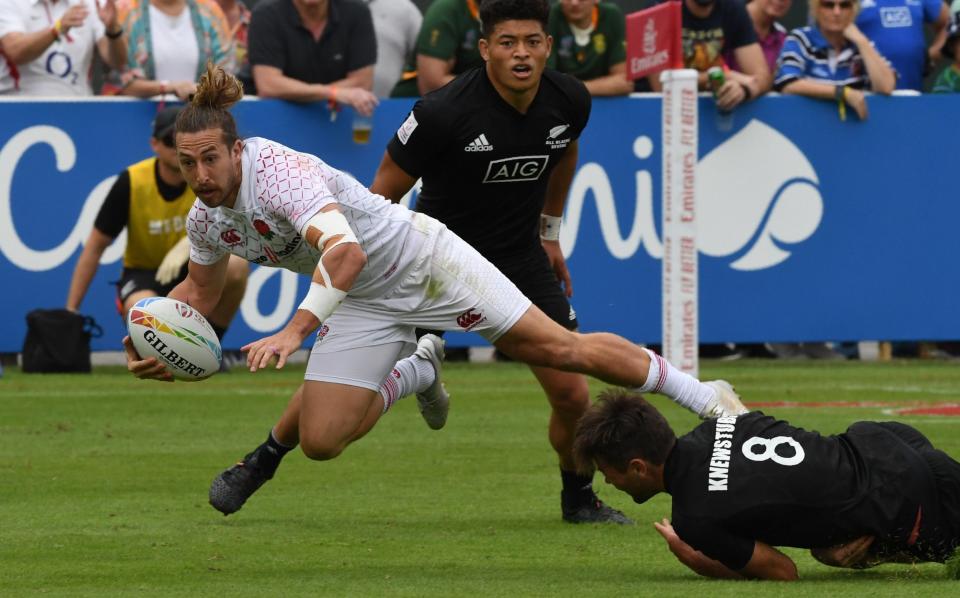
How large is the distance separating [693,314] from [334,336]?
5.01 meters

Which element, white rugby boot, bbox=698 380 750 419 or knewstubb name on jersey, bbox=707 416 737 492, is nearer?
knewstubb name on jersey, bbox=707 416 737 492

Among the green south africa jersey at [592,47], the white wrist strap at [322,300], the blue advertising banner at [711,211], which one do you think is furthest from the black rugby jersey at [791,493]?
the green south africa jersey at [592,47]

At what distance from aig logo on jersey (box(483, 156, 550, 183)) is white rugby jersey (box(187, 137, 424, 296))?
607 millimetres

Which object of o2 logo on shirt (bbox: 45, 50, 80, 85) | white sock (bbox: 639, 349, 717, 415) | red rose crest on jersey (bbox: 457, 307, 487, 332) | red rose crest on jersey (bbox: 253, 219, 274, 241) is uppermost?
o2 logo on shirt (bbox: 45, 50, 80, 85)

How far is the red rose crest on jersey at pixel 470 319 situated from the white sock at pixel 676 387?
29.1 inches

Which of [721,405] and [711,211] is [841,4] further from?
[721,405]

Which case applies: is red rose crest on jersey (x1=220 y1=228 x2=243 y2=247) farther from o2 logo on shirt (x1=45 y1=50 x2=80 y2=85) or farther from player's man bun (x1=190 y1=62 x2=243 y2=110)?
o2 logo on shirt (x1=45 y1=50 x2=80 y2=85)

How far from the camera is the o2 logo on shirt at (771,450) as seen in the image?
6125mm

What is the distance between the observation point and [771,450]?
20.2 ft

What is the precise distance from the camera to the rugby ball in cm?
704

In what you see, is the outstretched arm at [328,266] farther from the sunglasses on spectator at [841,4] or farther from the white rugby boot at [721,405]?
the sunglasses on spectator at [841,4]

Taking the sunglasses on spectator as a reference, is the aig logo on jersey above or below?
below

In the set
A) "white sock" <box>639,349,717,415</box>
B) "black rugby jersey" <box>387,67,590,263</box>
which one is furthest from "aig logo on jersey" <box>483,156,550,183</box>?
"white sock" <box>639,349,717,415</box>

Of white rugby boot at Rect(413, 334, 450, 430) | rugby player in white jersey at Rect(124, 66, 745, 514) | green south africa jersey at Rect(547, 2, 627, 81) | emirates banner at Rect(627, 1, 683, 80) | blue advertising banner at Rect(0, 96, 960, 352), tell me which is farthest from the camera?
green south africa jersey at Rect(547, 2, 627, 81)
